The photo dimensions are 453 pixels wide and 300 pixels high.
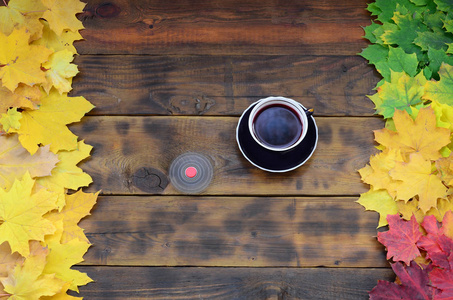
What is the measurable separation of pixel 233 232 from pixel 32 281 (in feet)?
1.44

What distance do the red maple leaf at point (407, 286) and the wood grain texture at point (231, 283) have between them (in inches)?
1.4

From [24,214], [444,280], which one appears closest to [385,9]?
→ [444,280]

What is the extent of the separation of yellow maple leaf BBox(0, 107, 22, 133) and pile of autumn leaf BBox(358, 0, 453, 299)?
789 mm

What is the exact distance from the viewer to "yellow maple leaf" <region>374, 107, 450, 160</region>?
Result: 0.91 metres

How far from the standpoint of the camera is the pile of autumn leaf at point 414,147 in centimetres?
89

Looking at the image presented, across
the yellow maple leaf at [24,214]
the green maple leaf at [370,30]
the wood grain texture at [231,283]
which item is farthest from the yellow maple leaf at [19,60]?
the green maple leaf at [370,30]

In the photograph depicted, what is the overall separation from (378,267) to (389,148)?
27 centimetres

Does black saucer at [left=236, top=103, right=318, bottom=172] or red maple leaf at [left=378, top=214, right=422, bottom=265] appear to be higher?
black saucer at [left=236, top=103, right=318, bottom=172]

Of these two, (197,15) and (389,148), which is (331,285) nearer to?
(389,148)

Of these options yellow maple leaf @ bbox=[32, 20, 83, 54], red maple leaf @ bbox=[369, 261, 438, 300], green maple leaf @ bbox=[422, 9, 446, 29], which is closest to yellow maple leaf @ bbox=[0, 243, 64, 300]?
yellow maple leaf @ bbox=[32, 20, 83, 54]

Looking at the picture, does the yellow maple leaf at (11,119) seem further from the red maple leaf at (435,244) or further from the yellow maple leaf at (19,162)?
the red maple leaf at (435,244)

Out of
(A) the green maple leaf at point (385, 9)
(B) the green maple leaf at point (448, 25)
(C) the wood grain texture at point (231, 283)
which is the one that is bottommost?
(C) the wood grain texture at point (231, 283)

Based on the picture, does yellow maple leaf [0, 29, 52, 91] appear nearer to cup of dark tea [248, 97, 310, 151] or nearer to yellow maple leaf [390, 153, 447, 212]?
cup of dark tea [248, 97, 310, 151]

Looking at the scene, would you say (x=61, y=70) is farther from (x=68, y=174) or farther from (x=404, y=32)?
(x=404, y=32)
